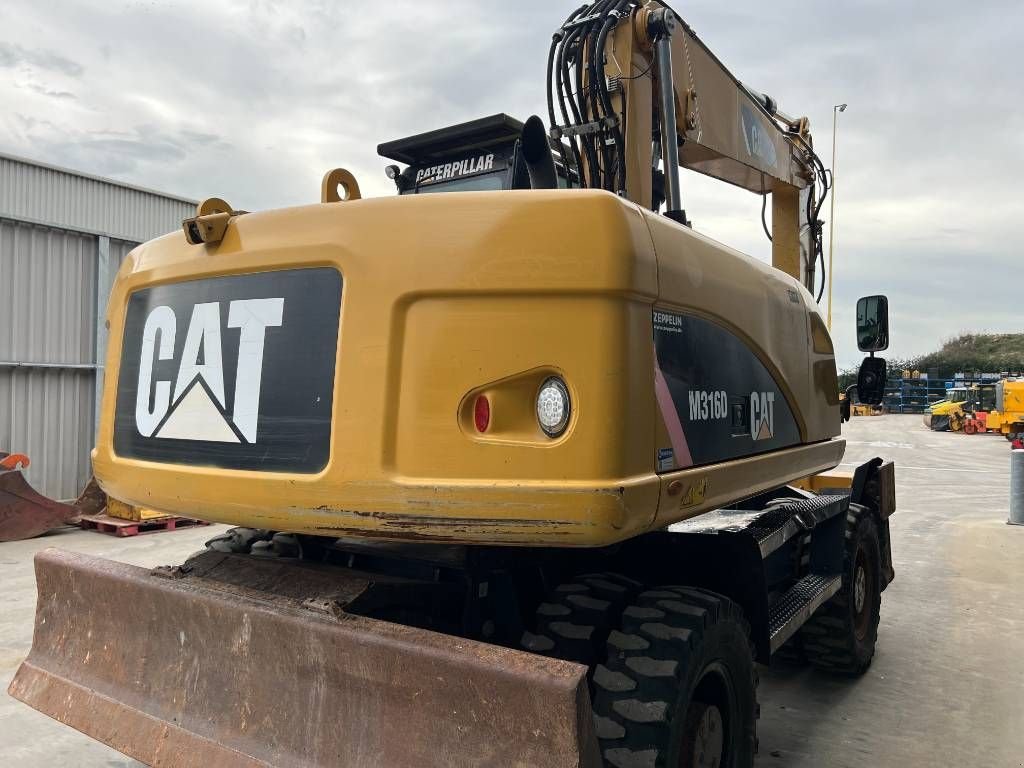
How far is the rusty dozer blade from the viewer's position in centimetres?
204

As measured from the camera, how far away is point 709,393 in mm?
2686

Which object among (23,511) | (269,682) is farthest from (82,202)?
(269,682)

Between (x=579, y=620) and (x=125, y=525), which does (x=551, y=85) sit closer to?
(x=579, y=620)

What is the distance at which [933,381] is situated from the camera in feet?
171

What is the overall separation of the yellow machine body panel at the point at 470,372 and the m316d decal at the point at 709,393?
0.02 metres

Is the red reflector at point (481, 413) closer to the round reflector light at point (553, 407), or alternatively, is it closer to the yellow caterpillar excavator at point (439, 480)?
the yellow caterpillar excavator at point (439, 480)

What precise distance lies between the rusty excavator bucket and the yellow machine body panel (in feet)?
25.8

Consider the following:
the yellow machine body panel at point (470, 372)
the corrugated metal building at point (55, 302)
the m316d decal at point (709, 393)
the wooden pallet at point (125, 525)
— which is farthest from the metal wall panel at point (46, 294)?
the m316d decal at point (709, 393)

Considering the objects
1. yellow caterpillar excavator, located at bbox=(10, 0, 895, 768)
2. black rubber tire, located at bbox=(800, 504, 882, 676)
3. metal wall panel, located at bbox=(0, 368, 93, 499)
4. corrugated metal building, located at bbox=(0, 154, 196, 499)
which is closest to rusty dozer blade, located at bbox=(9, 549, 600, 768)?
yellow caterpillar excavator, located at bbox=(10, 0, 895, 768)

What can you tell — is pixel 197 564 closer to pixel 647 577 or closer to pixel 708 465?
pixel 647 577

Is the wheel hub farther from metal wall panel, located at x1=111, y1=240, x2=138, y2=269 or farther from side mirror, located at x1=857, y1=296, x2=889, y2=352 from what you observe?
metal wall panel, located at x1=111, y1=240, x2=138, y2=269

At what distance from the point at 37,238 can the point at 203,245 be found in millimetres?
9798

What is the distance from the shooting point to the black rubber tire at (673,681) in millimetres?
2299

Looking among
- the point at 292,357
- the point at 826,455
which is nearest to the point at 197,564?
the point at 292,357
